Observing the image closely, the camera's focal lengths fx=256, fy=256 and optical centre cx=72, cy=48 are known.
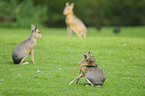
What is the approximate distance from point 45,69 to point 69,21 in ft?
25.8

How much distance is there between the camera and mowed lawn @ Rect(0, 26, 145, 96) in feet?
21.3

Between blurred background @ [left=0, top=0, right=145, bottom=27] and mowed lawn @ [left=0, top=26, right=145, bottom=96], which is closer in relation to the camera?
mowed lawn @ [left=0, top=26, right=145, bottom=96]

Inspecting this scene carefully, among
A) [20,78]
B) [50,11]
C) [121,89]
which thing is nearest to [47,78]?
[20,78]

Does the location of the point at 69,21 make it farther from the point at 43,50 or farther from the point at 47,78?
the point at 47,78

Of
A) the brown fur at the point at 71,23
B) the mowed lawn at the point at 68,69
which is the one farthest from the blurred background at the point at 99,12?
the mowed lawn at the point at 68,69

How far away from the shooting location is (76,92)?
20.7 ft

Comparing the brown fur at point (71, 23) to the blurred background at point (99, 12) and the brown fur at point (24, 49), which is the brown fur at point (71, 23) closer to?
the brown fur at point (24, 49)

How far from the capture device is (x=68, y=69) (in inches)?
347

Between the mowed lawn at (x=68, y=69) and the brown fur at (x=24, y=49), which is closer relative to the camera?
the mowed lawn at (x=68, y=69)

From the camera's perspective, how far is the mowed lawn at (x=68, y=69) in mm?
6480

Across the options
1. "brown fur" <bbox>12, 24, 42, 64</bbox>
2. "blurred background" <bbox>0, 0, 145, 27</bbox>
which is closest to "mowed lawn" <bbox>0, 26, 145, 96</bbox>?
"brown fur" <bbox>12, 24, 42, 64</bbox>

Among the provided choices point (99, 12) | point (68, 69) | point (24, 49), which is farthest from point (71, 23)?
point (99, 12)

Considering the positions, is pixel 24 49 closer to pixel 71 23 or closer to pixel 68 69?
pixel 68 69

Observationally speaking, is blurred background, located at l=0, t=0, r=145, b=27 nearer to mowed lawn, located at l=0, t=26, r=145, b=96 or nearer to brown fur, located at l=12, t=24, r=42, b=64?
mowed lawn, located at l=0, t=26, r=145, b=96
